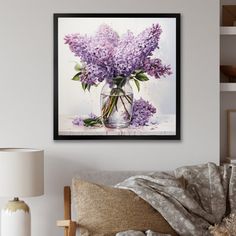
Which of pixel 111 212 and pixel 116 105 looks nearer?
pixel 111 212

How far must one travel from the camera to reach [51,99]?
4430mm

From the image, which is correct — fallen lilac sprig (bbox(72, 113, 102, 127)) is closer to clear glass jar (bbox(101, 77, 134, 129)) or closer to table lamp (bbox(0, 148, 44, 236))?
clear glass jar (bbox(101, 77, 134, 129))

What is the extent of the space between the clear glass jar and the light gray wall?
157 millimetres

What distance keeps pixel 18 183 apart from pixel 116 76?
1.05 meters

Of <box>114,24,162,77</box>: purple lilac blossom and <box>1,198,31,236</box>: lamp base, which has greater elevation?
<box>114,24,162,77</box>: purple lilac blossom

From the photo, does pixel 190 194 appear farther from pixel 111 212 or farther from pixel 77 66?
pixel 77 66

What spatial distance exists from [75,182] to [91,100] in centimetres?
72

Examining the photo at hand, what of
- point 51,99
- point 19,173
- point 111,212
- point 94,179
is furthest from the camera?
point 51,99

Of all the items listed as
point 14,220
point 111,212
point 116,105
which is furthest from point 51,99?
point 111,212

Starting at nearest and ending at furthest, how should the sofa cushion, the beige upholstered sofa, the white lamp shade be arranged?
the sofa cushion
the white lamp shade
the beige upholstered sofa

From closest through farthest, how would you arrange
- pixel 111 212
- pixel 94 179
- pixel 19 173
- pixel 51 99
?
pixel 111 212
pixel 19 173
pixel 94 179
pixel 51 99

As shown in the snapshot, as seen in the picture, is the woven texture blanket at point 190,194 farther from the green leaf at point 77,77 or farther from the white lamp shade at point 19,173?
the green leaf at point 77,77

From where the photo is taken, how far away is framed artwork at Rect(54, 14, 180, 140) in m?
4.42

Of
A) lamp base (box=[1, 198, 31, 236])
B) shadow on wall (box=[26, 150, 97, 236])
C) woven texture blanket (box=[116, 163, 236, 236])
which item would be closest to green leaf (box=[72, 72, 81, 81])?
shadow on wall (box=[26, 150, 97, 236])
